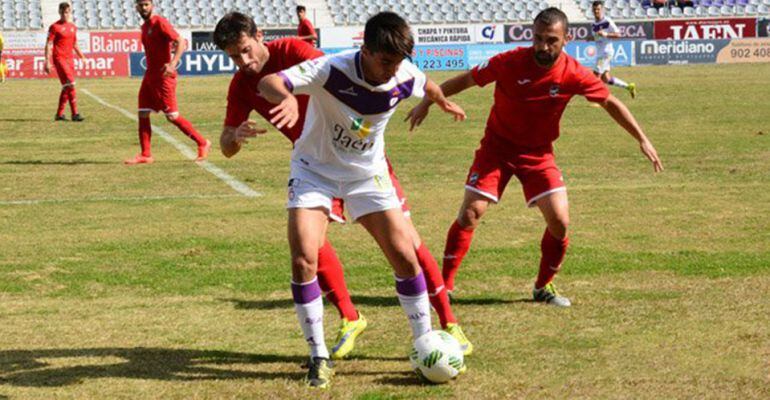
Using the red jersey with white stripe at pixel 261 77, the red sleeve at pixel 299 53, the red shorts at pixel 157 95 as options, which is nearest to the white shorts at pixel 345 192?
the red jersey with white stripe at pixel 261 77

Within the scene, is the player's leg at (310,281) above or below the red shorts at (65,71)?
above

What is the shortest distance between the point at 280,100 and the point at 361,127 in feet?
1.84

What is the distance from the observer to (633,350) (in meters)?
7.05

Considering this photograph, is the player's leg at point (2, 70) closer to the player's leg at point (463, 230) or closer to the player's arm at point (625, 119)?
the player's leg at point (463, 230)

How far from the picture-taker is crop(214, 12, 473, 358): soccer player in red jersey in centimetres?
693

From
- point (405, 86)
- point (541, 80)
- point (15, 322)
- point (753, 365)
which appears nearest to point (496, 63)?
point (541, 80)

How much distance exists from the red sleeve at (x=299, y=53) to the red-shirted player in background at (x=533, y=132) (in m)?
1.14

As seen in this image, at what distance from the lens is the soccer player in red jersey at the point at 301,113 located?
22.7 feet

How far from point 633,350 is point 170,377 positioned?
263cm

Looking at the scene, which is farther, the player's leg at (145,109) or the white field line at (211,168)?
the player's leg at (145,109)

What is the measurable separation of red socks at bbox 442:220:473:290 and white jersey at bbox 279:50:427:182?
1.98 metres

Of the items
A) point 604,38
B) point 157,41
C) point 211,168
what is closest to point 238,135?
point 211,168

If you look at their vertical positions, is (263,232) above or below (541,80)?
below

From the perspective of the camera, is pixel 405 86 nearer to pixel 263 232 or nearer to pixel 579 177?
pixel 263 232
